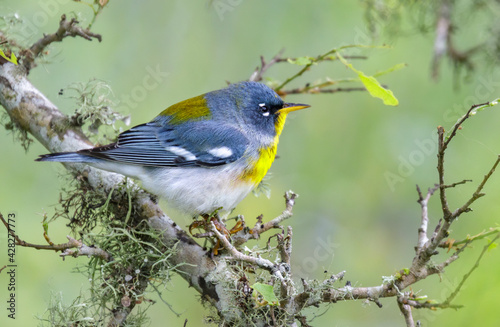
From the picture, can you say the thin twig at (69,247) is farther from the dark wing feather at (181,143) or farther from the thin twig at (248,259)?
the dark wing feather at (181,143)

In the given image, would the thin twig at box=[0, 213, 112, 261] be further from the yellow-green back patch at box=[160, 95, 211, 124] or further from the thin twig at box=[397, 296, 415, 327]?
the thin twig at box=[397, 296, 415, 327]

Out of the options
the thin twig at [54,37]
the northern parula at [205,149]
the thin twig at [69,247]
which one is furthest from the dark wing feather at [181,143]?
the thin twig at [69,247]

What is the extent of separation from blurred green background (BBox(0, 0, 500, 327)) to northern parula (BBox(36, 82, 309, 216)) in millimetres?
1186

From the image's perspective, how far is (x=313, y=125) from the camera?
15.9ft

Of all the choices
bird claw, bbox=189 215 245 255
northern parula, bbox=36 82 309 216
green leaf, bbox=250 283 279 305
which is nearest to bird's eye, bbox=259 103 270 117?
northern parula, bbox=36 82 309 216

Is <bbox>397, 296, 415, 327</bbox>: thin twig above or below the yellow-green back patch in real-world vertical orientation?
below

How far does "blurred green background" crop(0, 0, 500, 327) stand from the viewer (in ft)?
14.9

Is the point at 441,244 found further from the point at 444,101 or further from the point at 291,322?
the point at 444,101

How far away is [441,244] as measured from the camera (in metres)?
2.21

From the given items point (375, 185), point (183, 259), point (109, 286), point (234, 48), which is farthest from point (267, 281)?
point (234, 48)

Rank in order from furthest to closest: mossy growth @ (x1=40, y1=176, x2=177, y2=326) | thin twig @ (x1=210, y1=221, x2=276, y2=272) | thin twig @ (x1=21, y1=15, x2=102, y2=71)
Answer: thin twig @ (x1=21, y1=15, x2=102, y2=71) → mossy growth @ (x1=40, y1=176, x2=177, y2=326) → thin twig @ (x1=210, y1=221, x2=276, y2=272)

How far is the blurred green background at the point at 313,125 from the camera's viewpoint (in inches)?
179

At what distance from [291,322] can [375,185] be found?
2669 millimetres

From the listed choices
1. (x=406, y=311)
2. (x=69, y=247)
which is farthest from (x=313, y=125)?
(x=69, y=247)
